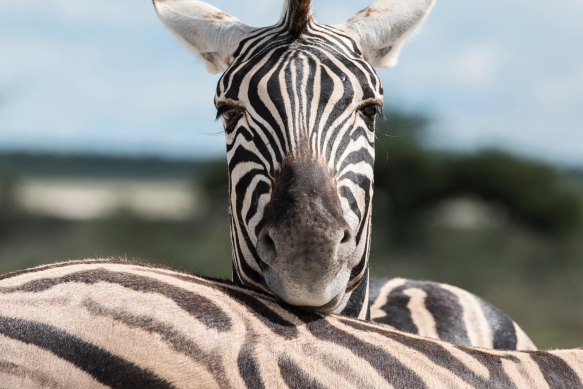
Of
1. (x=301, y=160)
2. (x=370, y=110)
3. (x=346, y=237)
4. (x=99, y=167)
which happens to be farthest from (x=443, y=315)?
(x=99, y=167)

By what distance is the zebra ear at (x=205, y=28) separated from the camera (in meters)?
4.48

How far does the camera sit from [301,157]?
3.37 m

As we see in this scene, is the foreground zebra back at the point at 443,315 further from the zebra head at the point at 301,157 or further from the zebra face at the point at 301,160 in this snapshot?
the zebra face at the point at 301,160

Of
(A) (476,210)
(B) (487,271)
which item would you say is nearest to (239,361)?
(B) (487,271)

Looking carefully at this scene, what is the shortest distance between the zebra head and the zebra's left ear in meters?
0.14

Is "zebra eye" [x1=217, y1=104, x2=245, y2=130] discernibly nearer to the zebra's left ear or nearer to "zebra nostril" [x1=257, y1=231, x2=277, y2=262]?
"zebra nostril" [x1=257, y1=231, x2=277, y2=262]

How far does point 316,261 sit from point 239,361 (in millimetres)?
691

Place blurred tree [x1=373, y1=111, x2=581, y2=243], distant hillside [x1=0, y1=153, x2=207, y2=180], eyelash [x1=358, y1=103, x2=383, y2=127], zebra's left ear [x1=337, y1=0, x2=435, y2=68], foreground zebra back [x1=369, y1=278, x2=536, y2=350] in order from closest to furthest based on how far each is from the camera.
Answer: eyelash [x1=358, y1=103, x2=383, y2=127] → zebra's left ear [x1=337, y1=0, x2=435, y2=68] → foreground zebra back [x1=369, y1=278, x2=536, y2=350] → blurred tree [x1=373, y1=111, x2=581, y2=243] → distant hillside [x1=0, y1=153, x2=207, y2=180]

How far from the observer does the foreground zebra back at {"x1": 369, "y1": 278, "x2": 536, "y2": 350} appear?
5402 mm

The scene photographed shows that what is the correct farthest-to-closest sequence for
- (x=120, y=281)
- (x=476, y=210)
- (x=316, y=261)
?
(x=476, y=210) → (x=316, y=261) → (x=120, y=281)

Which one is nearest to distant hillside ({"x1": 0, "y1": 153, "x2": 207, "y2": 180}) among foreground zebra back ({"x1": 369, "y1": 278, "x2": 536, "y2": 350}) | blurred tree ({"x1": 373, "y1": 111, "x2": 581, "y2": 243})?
blurred tree ({"x1": 373, "y1": 111, "x2": 581, "y2": 243})

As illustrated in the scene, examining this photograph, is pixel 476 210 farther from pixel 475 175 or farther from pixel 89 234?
pixel 89 234

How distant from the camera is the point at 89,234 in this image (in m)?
32.5

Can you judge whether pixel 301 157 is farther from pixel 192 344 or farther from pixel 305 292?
pixel 192 344
